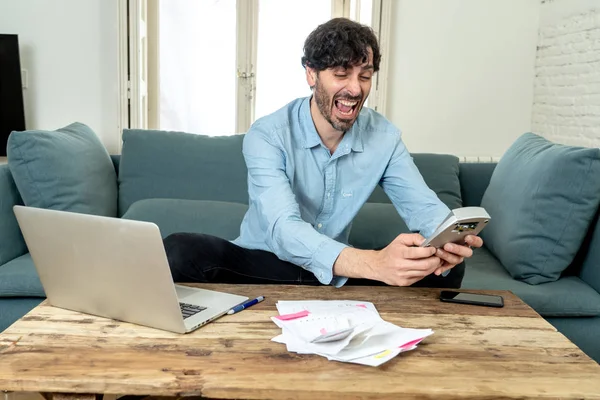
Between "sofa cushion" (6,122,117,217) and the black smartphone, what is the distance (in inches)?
58.0

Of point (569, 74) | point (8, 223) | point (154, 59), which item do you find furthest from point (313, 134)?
point (154, 59)

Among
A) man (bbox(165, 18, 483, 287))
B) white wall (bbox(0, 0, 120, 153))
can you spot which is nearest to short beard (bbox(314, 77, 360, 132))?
man (bbox(165, 18, 483, 287))

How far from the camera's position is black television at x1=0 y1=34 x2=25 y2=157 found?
3.35m

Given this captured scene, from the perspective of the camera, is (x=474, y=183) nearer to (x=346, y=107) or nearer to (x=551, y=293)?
(x=551, y=293)

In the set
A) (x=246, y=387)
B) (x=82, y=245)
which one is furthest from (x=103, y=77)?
(x=246, y=387)

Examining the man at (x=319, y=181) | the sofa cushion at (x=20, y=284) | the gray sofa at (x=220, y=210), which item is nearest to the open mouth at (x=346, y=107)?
the man at (x=319, y=181)

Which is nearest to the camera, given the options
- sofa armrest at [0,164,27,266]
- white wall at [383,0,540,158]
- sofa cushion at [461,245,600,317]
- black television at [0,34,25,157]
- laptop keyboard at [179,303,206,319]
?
laptop keyboard at [179,303,206,319]

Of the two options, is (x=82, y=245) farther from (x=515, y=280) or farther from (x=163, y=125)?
(x=163, y=125)

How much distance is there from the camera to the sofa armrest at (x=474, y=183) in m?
2.78

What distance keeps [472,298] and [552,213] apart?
2.58 feet

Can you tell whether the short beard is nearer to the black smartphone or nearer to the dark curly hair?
the dark curly hair

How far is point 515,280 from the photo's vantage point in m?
2.16

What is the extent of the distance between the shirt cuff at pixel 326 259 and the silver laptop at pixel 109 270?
242 millimetres

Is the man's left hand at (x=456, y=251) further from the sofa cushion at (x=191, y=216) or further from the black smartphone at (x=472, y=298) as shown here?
the sofa cushion at (x=191, y=216)
